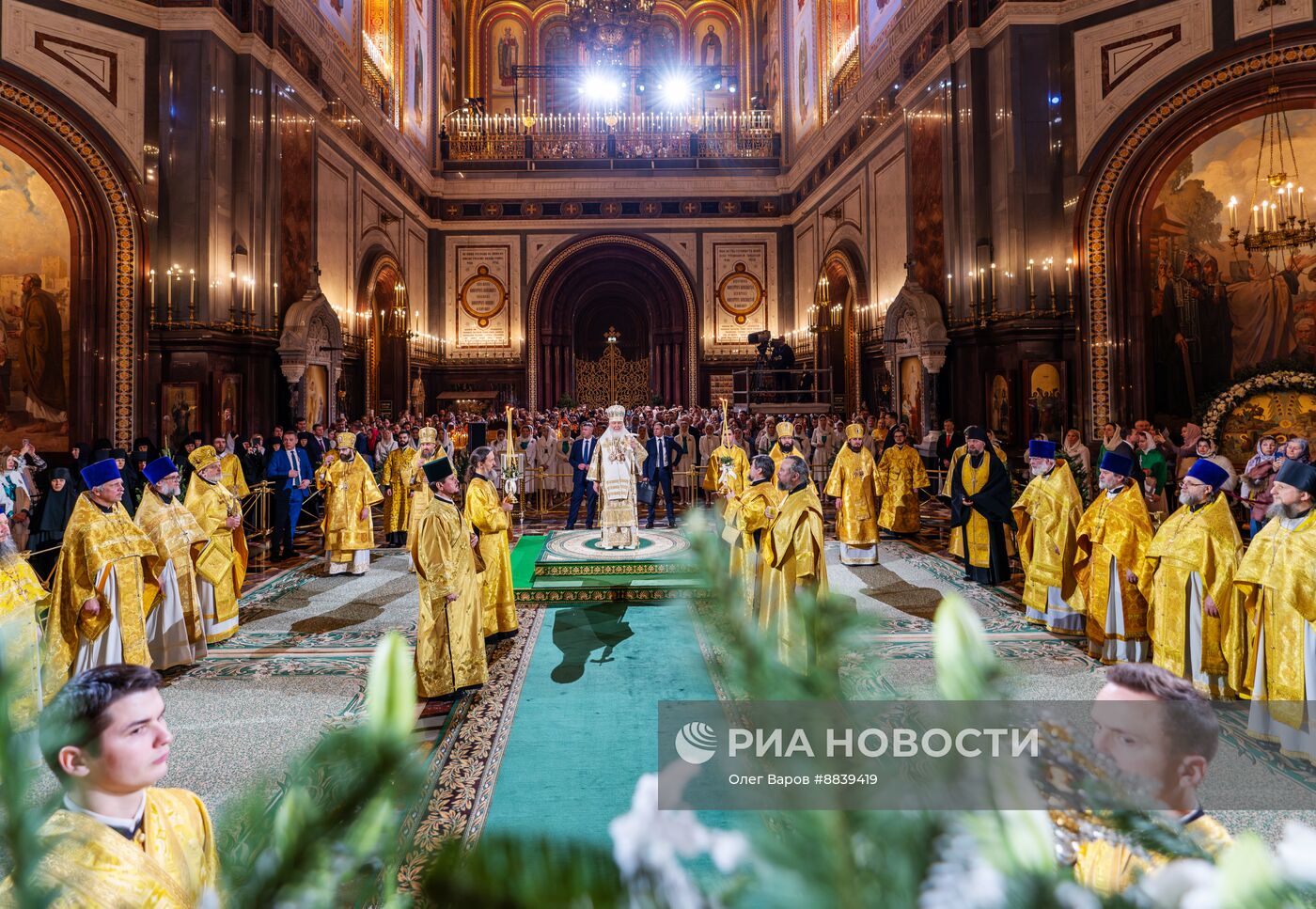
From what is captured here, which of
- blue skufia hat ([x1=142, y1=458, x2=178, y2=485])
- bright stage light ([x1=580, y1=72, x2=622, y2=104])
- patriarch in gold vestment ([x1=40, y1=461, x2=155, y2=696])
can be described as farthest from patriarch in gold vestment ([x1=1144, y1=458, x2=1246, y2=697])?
bright stage light ([x1=580, y1=72, x2=622, y2=104])

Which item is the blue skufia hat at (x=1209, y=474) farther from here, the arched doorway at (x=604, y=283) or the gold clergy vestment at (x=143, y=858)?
the arched doorway at (x=604, y=283)

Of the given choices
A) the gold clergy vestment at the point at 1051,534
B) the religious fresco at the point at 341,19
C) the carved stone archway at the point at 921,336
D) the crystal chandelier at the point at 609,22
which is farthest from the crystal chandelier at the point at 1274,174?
the religious fresco at the point at 341,19

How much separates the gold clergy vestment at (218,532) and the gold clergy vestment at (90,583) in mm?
1273

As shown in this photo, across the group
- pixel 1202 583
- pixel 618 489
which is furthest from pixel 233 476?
pixel 1202 583

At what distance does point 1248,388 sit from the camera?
11.3 m

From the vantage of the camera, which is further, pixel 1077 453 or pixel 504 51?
pixel 504 51

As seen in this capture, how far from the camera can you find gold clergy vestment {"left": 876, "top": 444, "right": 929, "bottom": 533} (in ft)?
38.2

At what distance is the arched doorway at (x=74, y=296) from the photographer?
11.8 metres

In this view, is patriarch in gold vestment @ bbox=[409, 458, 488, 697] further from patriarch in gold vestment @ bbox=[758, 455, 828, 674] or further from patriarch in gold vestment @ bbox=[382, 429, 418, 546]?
patriarch in gold vestment @ bbox=[382, 429, 418, 546]

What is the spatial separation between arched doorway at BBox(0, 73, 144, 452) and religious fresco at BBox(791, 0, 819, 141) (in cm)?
1780

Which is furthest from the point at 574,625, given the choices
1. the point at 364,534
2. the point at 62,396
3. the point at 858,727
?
the point at 62,396

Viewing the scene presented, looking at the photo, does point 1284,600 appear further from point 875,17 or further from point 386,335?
point 386,335

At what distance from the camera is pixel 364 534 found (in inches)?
374

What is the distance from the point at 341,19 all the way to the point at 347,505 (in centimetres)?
1379
